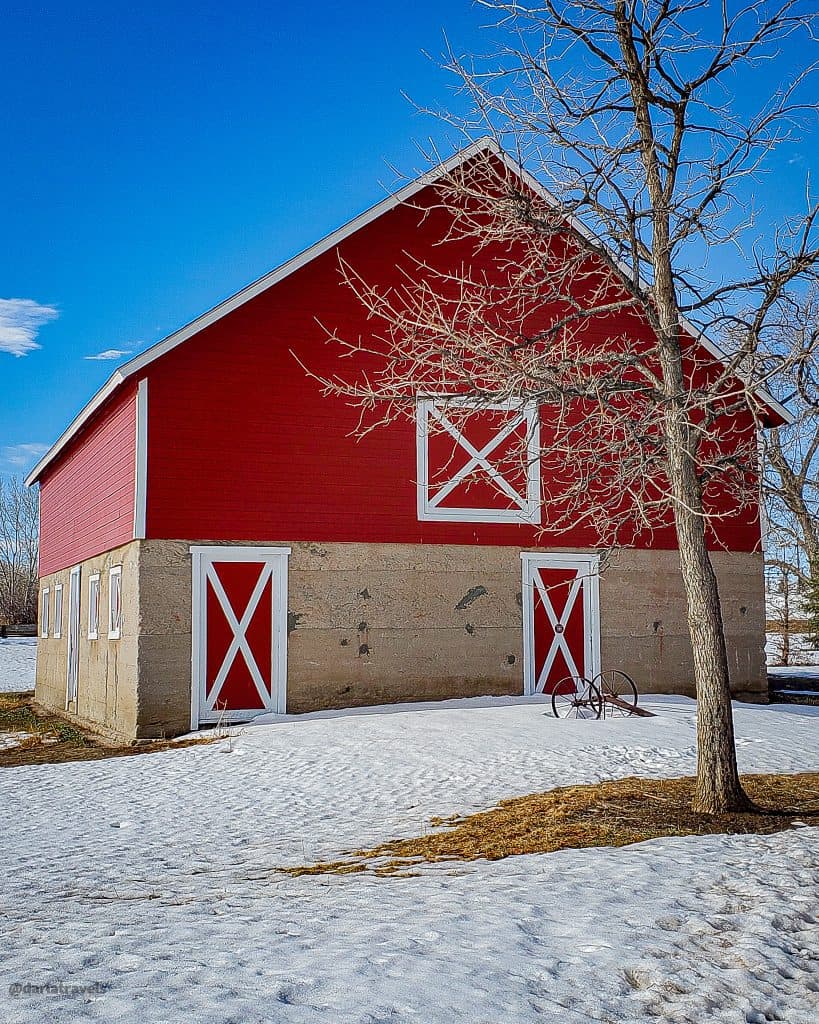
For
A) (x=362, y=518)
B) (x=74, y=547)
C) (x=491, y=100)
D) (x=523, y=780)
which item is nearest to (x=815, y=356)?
(x=491, y=100)

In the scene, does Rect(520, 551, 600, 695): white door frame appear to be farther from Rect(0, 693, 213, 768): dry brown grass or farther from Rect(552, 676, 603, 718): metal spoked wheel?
Rect(0, 693, 213, 768): dry brown grass

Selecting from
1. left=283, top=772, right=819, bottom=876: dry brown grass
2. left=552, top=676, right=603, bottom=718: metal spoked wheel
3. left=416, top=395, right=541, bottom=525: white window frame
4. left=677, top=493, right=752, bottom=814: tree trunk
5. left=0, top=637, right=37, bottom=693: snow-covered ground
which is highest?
left=416, top=395, right=541, bottom=525: white window frame

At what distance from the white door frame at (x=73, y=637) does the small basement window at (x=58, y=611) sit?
174cm

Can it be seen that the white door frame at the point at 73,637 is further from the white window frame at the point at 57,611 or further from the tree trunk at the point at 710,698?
the tree trunk at the point at 710,698

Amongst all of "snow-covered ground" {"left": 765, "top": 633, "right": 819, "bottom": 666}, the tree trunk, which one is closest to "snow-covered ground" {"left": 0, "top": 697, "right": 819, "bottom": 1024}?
the tree trunk

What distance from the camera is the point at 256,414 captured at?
1543 centimetres

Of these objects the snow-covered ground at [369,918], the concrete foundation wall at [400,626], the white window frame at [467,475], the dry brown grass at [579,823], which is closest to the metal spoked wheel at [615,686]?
the concrete foundation wall at [400,626]

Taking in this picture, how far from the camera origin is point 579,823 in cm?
808

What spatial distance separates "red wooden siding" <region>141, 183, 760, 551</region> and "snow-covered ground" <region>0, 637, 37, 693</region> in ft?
60.4

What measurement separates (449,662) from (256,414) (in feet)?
15.4

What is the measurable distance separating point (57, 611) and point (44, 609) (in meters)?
2.48

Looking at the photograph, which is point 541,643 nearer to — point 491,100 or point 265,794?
point 265,794

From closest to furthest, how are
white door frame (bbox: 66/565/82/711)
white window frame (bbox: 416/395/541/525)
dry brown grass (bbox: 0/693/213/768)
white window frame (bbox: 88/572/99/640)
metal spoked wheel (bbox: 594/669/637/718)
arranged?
dry brown grass (bbox: 0/693/213/768)
metal spoked wheel (bbox: 594/669/637/718)
white window frame (bbox: 416/395/541/525)
white window frame (bbox: 88/572/99/640)
white door frame (bbox: 66/565/82/711)

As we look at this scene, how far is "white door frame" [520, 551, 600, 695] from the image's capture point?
16.5m
